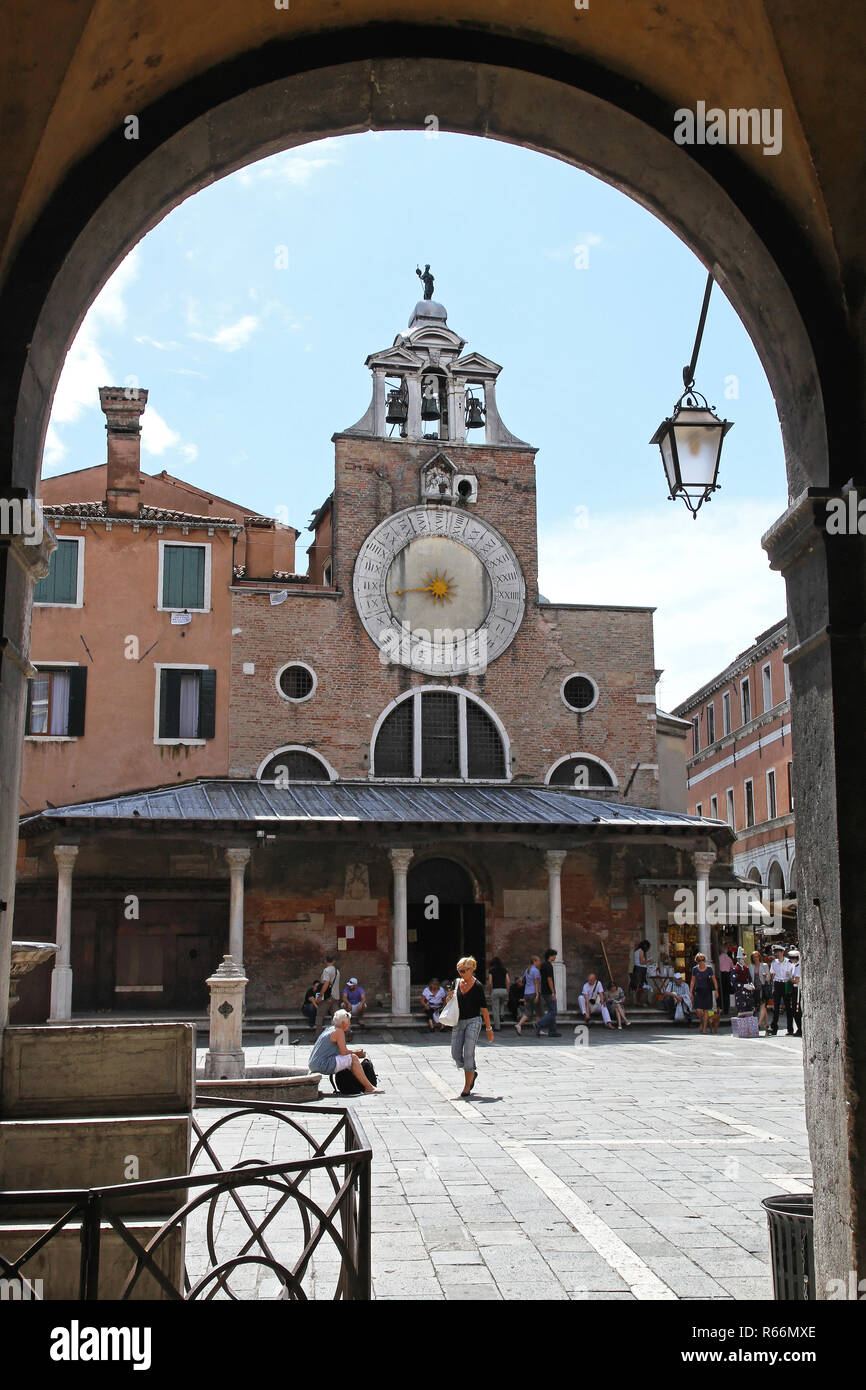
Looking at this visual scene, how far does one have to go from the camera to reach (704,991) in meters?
21.8

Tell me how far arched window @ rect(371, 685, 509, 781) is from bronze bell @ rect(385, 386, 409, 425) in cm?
604

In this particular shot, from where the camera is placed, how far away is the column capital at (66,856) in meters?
21.1

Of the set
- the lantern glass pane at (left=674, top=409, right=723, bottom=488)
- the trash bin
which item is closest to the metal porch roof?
the lantern glass pane at (left=674, top=409, right=723, bottom=488)

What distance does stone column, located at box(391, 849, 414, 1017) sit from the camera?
22344 mm

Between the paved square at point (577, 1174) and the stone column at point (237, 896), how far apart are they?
536cm

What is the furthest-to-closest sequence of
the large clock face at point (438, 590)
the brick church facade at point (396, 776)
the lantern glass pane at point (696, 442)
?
the large clock face at point (438, 590) → the brick church facade at point (396, 776) → the lantern glass pane at point (696, 442)

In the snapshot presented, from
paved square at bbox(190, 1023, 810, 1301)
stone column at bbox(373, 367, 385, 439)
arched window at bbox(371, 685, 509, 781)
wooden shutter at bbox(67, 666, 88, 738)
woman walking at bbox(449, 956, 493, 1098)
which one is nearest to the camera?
paved square at bbox(190, 1023, 810, 1301)

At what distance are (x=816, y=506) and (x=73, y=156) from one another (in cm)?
293

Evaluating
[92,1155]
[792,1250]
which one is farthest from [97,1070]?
[792,1250]

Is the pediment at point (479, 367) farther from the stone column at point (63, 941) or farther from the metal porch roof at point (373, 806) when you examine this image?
the stone column at point (63, 941)

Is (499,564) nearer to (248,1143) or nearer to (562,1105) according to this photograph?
(562,1105)

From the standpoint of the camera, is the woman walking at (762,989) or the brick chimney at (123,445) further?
the brick chimney at (123,445)

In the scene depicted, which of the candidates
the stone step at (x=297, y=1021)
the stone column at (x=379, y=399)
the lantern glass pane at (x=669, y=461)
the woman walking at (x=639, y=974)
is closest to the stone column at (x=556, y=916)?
the stone step at (x=297, y=1021)

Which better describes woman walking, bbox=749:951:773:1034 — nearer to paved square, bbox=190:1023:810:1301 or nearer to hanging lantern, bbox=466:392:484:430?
paved square, bbox=190:1023:810:1301
